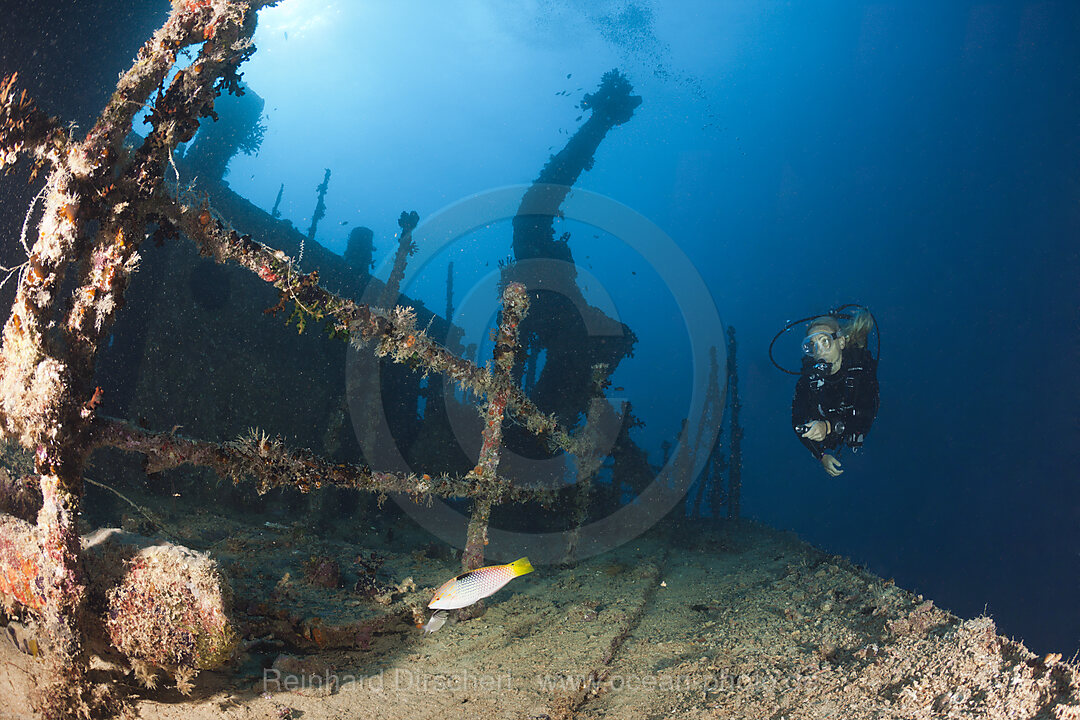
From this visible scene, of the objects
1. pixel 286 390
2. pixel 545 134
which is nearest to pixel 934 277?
pixel 545 134

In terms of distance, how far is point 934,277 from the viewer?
190 ft

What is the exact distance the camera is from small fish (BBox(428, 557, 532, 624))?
2.79 m

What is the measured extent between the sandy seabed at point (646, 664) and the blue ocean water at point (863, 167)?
1997cm

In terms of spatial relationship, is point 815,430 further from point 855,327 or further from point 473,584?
point 473,584

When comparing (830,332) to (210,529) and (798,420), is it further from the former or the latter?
(210,529)

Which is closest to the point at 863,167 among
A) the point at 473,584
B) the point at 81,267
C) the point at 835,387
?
the point at 835,387

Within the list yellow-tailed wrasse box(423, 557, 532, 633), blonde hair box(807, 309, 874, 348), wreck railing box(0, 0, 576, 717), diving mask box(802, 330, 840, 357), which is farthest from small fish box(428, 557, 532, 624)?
blonde hair box(807, 309, 874, 348)

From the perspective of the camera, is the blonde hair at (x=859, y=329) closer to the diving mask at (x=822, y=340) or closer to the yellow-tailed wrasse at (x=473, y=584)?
the diving mask at (x=822, y=340)

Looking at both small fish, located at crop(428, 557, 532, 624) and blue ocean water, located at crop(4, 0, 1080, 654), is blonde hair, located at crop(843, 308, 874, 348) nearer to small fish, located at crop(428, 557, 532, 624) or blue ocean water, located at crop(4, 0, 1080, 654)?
small fish, located at crop(428, 557, 532, 624)

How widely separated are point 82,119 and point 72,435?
7.74 m

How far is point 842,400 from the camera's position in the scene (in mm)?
6336

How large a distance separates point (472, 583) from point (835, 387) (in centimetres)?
604

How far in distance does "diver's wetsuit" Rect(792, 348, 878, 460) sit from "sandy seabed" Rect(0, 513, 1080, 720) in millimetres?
1921

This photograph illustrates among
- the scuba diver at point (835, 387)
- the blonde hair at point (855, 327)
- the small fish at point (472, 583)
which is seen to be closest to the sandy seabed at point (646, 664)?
the small fish at point (472, 583)
